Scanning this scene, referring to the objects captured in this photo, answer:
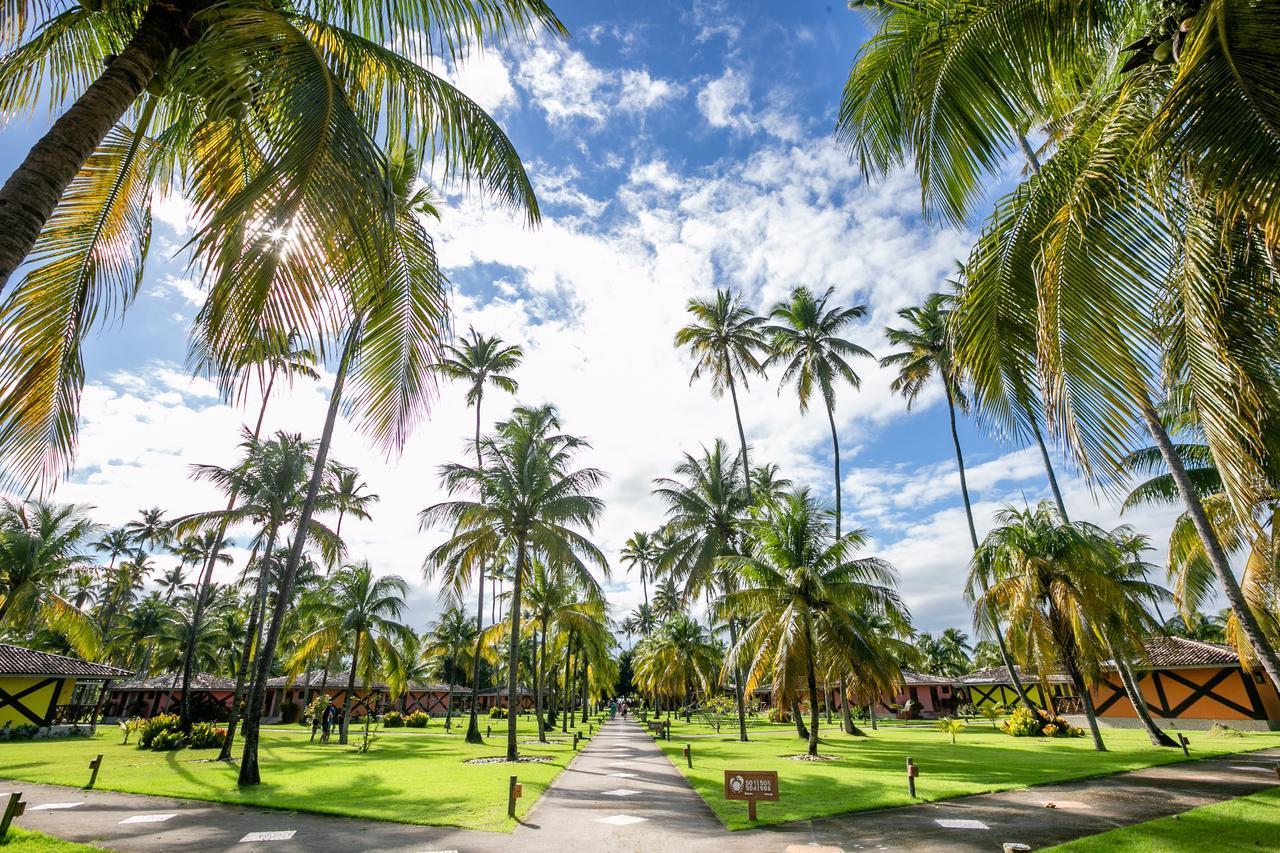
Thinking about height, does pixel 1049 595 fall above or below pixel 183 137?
below

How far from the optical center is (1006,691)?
4197 cm

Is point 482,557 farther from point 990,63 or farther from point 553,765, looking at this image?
point 990,63

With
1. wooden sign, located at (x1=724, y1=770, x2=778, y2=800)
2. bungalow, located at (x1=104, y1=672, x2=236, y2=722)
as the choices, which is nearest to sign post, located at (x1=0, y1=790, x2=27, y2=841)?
wooden sign, located at (x1=724, y1=770, x2=778, y2=800)

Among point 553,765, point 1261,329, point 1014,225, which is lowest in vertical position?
point 553,765

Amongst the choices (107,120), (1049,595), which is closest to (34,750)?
(107,120)

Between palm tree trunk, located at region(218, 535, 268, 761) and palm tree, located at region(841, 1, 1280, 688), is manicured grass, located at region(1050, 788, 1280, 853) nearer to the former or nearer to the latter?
palm tree, located at region(841, 1, 1280, 688)

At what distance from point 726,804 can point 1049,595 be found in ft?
45.6

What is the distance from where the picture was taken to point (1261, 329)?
4.55 meters

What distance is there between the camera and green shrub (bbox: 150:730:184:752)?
21.2 meters

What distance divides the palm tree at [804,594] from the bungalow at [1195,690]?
48.7 ft

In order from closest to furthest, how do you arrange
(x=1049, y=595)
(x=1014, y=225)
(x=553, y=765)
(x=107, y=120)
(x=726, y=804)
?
(x=107, y=120) → (x=1014, y=225) → (x=726, y=804) → (x=553, y=765) → (x=1049, y=595)

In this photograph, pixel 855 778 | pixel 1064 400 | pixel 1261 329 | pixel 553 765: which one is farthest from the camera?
pixel 553 765

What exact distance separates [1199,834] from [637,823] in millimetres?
7804

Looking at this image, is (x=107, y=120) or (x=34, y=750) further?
(x=34, y=750)
